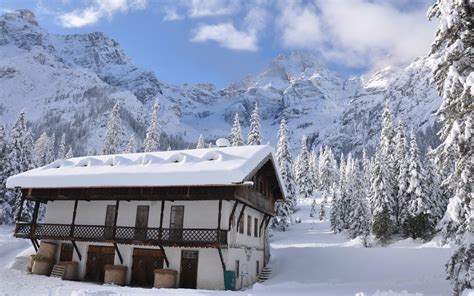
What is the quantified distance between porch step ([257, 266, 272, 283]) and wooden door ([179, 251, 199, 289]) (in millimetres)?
7507

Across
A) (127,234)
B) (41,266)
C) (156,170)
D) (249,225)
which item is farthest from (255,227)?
(41,266)

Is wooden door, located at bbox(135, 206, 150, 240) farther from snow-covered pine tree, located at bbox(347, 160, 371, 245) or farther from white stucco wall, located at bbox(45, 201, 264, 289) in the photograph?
snow-covered pine tree, located at bbox(347, 160, 371, 245)

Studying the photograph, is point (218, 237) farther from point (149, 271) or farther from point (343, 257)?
point (343, 257)

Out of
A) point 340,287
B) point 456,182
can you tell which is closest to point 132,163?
point 340,287

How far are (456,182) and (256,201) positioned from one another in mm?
15270

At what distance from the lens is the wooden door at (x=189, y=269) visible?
2608 centimetres

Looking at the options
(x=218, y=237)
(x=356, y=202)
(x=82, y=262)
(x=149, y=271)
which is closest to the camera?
(x=218, y=237)

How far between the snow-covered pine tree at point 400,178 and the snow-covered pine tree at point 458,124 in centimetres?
3542

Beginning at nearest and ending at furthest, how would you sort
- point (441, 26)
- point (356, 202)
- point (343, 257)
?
point (441, 26)
point (343, 257)
point (356, 202)

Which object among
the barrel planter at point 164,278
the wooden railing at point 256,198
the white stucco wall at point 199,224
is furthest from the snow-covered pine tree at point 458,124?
the barrel planter at point 164,278

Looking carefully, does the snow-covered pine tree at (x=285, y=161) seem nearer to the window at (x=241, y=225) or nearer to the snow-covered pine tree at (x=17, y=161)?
the window at (x=241, y=225)

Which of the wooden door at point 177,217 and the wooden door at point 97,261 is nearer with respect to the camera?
the wooden door at point 177,217

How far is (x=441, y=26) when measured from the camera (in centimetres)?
1689

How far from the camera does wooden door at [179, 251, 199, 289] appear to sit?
26078 mm
